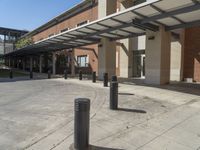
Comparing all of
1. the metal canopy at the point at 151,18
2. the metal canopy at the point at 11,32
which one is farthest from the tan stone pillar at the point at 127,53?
the metal canopy at the point at 11,32

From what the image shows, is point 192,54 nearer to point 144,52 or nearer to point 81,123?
point 144,52

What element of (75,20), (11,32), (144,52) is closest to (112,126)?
(144,52)

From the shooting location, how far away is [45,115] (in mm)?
7418

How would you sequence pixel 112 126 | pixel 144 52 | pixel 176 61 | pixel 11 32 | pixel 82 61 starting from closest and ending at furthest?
1. pixel 112 126
2. pixel 176 61
3. pixel 144 52
4. pixel 82 61
5. pixel 11 32

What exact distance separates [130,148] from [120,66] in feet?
66.9

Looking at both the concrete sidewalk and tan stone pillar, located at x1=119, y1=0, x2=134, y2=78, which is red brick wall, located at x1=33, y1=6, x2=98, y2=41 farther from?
the concrete sidewalk

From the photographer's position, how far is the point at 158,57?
15367 mm

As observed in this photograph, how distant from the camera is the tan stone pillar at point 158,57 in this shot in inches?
605

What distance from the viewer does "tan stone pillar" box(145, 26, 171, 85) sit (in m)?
15.4

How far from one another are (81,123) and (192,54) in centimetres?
1657

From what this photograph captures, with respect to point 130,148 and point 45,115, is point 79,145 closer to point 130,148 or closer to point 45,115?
point 130,148

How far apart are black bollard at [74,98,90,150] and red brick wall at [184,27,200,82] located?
16070mm

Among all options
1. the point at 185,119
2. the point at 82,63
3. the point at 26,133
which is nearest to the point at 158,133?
the point at 185,119

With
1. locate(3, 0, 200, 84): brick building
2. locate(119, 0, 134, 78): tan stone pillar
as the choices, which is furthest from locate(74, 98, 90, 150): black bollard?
locate(119, 0, 134, 78): tan stone pillar
